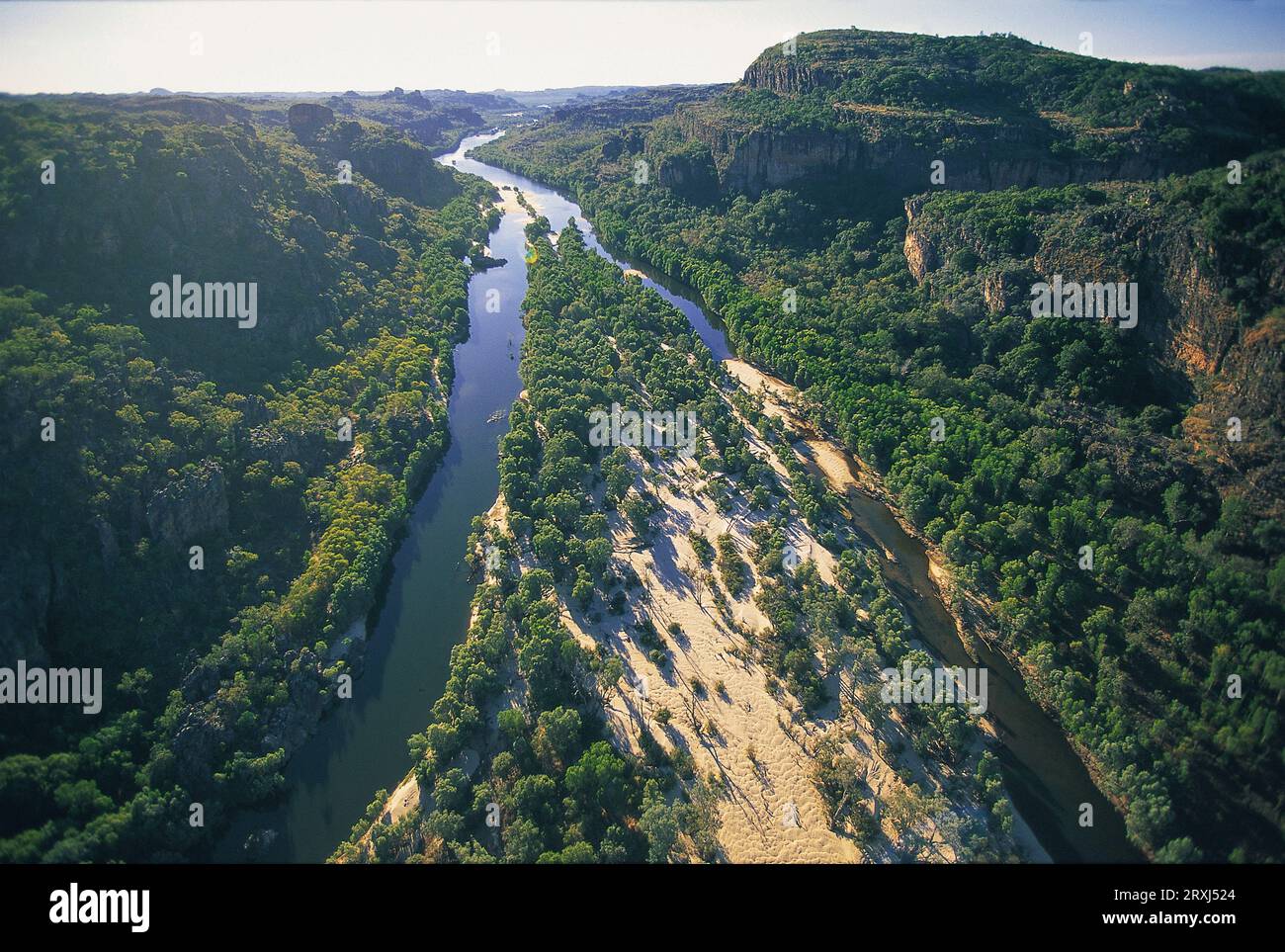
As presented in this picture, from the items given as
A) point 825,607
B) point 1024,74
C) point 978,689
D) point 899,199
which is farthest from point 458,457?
point 1024,74

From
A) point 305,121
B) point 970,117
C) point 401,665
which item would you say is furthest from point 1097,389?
point 305,121

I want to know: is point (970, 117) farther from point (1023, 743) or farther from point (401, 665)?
point (401, 665)

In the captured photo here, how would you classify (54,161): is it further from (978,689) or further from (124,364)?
(978,689)

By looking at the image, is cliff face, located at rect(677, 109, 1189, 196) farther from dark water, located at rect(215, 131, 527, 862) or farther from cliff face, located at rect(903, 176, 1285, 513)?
dark water, located at rect(215, 131, 527, 862)

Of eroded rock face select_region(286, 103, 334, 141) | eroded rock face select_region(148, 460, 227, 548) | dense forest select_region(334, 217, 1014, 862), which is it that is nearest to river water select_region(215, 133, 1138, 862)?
dense forest select_region(334, 217, 1014, 862)

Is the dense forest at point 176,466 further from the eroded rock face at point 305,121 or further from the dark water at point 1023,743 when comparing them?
the dark water at point 1023,743

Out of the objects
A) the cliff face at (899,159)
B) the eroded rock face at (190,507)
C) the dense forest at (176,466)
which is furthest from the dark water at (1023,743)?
the cliff face at (899,159)
